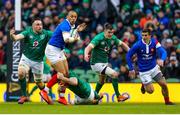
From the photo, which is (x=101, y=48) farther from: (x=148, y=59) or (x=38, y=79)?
(x=38, y=79)

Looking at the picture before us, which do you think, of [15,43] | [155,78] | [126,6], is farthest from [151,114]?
[126,6]

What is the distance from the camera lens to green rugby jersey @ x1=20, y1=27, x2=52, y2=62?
66.5 feet

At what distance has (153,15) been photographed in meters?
27.6

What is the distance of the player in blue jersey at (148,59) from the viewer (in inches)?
785

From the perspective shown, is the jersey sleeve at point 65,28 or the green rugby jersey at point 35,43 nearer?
the jersey sleeve at point 65,28

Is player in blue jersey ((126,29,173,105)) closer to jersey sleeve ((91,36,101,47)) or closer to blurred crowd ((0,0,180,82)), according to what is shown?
jersey sleeve ((91,36,101,47))

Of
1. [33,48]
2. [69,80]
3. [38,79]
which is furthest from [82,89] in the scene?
[33,48]

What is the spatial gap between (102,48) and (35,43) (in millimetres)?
1810

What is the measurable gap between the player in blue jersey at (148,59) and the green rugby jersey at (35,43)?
2.22 m

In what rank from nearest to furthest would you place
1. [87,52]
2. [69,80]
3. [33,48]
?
[69,80] < [87,52] < [33,48]

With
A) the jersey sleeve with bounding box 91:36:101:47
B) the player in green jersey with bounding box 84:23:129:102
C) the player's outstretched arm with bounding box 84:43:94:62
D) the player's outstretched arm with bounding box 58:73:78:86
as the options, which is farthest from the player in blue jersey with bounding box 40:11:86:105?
the player in green jersey with bounding box 84:23:129:102

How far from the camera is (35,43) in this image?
20297 mm

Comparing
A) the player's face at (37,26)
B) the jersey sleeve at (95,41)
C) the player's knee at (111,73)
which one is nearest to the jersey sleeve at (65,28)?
the player's face at (37,26)

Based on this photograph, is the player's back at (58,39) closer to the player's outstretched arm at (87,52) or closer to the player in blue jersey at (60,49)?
the player in blue jersey at (60,49)
